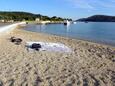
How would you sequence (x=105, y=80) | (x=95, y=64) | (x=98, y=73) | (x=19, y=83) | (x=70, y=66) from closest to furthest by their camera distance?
1. (x=19, y=83)
2. (x=105, y=80)
3. (x=98, y=73)
4. (x=70, y=66)
5. (x=95, y=64)

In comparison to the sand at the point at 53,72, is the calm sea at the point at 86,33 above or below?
below

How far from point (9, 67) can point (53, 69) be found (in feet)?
6.54

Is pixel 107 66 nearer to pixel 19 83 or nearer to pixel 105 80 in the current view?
pixel 105 80

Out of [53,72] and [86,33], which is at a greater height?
[53,72]

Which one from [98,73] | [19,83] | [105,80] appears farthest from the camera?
[98,73]

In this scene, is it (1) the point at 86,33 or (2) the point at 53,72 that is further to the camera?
(1) the point at 86,33

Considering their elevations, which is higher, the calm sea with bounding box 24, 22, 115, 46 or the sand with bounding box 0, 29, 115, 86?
the sand with bounding box 0, 29, 115, 86

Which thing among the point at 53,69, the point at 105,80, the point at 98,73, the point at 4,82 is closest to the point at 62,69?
the point at 53,69

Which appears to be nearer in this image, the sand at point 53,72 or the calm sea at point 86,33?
the sand at point 53,72

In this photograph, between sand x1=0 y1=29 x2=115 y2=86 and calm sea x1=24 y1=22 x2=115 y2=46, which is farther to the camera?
calm sea x1=24 y1=22 x2=115 y2=46

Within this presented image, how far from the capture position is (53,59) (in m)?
13.3

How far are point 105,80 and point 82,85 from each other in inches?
46.9

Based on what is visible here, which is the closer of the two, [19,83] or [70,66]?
[19,83]

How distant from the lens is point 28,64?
38.5ft
